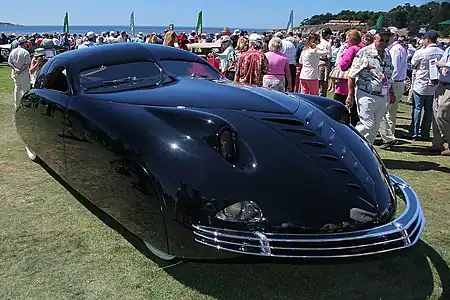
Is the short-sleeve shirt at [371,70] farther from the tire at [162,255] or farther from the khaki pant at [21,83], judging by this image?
the khaki pant at [21,83]

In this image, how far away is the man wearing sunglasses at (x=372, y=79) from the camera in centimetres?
526

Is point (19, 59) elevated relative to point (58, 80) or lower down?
lower down

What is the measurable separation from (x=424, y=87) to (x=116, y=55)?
5348 mm

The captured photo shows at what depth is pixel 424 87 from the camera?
24.1 feet

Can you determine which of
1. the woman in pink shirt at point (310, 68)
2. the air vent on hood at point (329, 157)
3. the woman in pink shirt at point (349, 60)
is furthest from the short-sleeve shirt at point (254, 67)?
the air vent on hood at point (329, 157)

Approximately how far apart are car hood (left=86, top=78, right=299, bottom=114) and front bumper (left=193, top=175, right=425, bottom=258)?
1044mm

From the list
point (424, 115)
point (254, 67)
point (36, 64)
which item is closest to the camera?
point (254, 67)

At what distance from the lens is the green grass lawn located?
9.37 ft

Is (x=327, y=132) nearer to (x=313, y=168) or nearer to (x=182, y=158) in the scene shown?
(x=313, y=168)

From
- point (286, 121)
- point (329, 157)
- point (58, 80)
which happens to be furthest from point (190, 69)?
point (329, 157)

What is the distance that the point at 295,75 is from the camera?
10.1 metres

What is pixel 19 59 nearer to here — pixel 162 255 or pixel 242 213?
pixel 162 255

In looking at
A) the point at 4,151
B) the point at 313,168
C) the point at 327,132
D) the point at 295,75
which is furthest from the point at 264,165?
A: the point at 295,75

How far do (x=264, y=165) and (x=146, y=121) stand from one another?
2.79 ft
